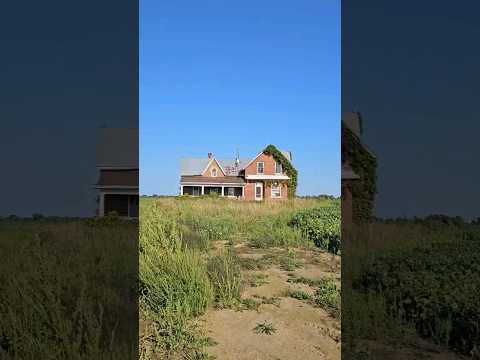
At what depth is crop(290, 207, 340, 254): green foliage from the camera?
408cm

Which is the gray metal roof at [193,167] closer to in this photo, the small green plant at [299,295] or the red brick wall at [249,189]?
the red brick wall at [249,189]

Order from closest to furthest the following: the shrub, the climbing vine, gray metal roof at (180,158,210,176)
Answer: the shrub
the climbing vine
gray metal roof at (180,158,210,176)

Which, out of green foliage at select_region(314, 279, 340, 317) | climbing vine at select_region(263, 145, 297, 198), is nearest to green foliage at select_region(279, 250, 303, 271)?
green foliage at select_region(314, 279, 340, 317)

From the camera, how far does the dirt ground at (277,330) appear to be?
7.18 ft

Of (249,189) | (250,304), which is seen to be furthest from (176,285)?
(249,189)

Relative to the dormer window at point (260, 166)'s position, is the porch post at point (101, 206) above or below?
below

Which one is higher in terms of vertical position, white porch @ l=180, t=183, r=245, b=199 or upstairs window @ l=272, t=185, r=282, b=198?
white porch @ l=180, t=183, r=245, b=199

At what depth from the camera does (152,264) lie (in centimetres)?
268

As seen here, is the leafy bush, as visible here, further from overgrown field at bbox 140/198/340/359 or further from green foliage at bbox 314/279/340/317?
green foliage at bbox 314/279/340/317

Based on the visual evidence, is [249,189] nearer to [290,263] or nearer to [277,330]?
[290,263]

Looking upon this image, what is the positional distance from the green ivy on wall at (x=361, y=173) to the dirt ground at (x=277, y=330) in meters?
0.75

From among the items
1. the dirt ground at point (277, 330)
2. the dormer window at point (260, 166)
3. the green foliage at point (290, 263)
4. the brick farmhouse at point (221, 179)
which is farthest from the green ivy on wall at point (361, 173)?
the brick farmhouse at point (221, 179)

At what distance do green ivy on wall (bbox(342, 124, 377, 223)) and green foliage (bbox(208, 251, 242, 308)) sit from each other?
101 centimetres

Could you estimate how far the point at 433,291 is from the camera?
3.18m
